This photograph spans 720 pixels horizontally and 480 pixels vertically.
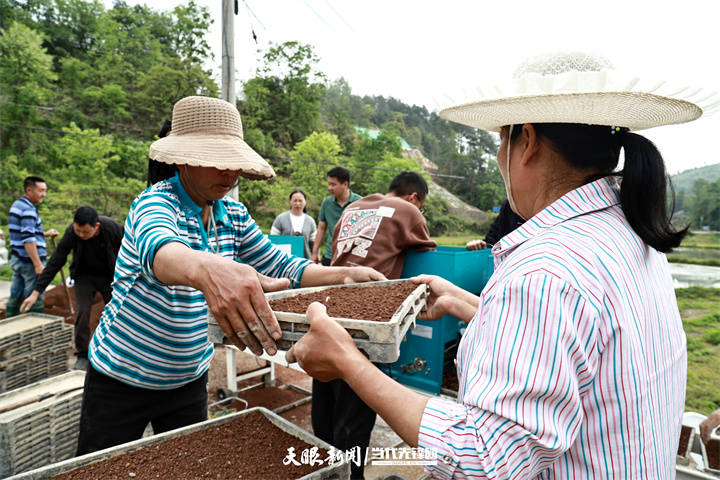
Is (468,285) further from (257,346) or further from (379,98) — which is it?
(379,98)

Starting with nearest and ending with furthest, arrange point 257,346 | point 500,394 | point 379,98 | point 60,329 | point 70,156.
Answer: point 500,394 → point 257,346 → point 60,329 → point 70,156 → point 379,98

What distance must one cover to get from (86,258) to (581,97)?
5.14m

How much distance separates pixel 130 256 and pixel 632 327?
1.59 m

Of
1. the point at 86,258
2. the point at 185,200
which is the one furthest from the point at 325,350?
the point at 86,258

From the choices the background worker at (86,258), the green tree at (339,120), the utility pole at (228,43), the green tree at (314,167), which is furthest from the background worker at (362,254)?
the green tree at (339,120)

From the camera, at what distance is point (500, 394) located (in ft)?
2.56

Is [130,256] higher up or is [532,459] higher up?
[130,256]

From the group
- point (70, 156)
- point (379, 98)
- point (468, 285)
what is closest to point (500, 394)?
point (468, 285)

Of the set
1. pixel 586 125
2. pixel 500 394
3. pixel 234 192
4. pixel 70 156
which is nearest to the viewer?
pixel 500 394

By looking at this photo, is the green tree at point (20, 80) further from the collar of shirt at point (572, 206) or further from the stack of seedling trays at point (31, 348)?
the collar of shirt at point (572, 206)

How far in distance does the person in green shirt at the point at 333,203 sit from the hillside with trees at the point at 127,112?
948 centimetres

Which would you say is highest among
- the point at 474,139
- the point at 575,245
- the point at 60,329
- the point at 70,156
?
the point at 474,139

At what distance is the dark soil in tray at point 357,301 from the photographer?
Answer: 1.54m

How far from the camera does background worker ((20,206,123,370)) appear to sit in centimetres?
447
